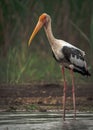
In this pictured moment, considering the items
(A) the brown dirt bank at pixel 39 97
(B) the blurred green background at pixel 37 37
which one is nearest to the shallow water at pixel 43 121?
(A) the brown dirt bank at pixel 39 97

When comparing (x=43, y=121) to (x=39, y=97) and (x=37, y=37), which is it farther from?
(x=37, y=37)

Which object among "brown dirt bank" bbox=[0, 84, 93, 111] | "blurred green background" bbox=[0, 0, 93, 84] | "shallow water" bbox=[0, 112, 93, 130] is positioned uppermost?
"blurred green background" bbox=[0, 0, 93, 84]

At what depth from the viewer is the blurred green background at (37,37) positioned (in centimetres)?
1518

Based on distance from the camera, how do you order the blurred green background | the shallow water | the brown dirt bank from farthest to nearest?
the blurred green background
the brown dirt bank
the shallow water

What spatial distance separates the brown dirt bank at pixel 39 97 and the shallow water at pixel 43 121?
80cm

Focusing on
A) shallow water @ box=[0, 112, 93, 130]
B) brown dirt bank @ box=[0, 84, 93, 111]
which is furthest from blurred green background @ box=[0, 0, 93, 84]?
shallow water @ box=[0, 112, 93, 130]

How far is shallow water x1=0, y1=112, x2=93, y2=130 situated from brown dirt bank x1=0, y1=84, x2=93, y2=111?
0.80 meters

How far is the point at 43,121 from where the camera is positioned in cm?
1000

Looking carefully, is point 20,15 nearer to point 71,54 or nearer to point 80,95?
point 80,95

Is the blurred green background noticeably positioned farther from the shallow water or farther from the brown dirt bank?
the shallow water

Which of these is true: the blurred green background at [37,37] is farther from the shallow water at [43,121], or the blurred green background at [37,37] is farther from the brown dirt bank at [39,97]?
the shallow water at [43,121]

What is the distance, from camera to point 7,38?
644 inches

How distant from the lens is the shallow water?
9305 mm

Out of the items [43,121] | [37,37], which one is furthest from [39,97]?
[37,37]
